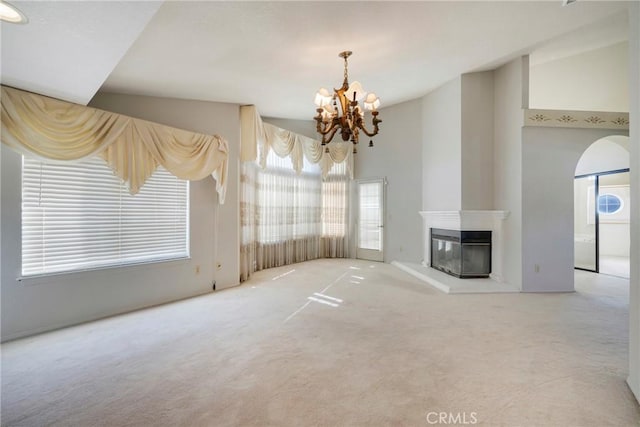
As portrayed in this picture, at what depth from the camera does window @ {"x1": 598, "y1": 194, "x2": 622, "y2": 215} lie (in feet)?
Answer: 23.9

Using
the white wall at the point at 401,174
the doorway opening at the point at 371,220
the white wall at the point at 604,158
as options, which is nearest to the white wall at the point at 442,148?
the white wall at the point at 401,174

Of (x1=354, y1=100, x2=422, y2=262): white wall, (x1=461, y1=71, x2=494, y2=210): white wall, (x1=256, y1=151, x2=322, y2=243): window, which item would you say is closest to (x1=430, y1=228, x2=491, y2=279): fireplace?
(x1=461, y1=71, x2=494, y2=210): white wall

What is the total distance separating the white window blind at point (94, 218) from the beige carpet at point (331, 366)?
0.78 m

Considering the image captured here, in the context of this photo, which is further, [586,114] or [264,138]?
[264,138]

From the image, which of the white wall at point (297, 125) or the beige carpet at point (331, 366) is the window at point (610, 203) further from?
the white wall at point (297, 125)

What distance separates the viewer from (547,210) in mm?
4453

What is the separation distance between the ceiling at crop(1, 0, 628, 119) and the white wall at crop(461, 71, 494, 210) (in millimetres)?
435

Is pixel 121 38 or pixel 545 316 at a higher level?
pixel 121 38

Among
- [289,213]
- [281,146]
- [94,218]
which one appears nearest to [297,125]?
[281,146]

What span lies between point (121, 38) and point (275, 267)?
495 centimetres

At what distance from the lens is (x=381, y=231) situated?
22.3 ft

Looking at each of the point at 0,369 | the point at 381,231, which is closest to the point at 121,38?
the point at 0,369

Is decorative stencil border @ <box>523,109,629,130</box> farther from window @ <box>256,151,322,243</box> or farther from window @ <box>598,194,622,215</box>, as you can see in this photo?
window @ <box>256,151,322,243</box>

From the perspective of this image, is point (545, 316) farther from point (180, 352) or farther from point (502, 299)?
point (180, 352)
